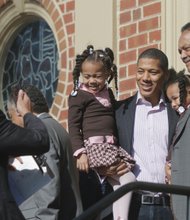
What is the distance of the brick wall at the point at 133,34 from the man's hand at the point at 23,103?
1.87 meters

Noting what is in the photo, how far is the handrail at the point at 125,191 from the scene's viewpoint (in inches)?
304

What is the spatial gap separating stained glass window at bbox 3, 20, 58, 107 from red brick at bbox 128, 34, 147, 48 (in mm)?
1230

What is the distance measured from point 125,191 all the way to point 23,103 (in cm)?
163

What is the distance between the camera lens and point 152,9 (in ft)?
36.2

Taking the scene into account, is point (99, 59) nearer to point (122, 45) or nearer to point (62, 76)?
point (122, 45)

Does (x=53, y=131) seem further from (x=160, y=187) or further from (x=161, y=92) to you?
(x=160, y=187)

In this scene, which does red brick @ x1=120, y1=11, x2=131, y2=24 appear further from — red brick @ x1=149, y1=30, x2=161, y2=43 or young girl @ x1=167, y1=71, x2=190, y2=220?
young girl @ x1=167, y1=71, x2=190, y2=220

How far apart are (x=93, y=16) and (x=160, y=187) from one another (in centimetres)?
378

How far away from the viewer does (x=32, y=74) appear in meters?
12.5

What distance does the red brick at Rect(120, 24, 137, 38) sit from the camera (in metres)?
11.2

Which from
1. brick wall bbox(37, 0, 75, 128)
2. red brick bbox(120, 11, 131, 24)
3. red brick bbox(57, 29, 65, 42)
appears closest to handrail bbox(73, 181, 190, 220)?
red brick bbox(120, 11, 131, 24)

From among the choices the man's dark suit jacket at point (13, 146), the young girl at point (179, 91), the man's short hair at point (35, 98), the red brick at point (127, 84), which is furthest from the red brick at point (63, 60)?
the man's dark suit jacket at point (13, 146)

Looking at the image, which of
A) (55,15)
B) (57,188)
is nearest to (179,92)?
(57,188)

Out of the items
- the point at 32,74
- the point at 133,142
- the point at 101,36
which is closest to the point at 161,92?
the point at 133,142
